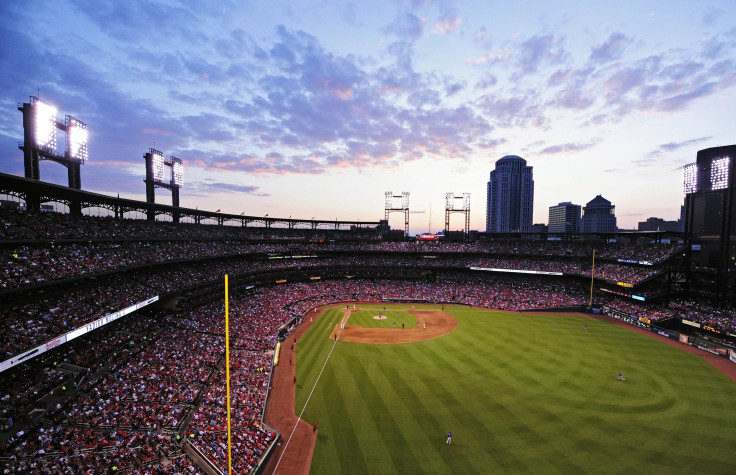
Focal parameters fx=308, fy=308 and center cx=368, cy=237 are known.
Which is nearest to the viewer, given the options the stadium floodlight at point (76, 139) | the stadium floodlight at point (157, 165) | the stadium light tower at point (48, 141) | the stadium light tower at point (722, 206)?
the stadium light tower at point (48, 141)

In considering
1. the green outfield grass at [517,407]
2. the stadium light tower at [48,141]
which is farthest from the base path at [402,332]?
the stadium light tower at [48,141]

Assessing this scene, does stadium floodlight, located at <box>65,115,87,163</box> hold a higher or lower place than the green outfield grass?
higher

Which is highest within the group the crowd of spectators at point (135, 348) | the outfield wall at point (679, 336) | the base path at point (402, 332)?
the crowd of spectators at point (135, 348)

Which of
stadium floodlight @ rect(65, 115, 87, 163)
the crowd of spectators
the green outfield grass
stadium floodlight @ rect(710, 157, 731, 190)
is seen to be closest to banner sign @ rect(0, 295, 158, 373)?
the crowd of spectators

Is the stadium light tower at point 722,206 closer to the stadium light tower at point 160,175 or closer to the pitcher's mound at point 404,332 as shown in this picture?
the pitcher's mound at point 404,332

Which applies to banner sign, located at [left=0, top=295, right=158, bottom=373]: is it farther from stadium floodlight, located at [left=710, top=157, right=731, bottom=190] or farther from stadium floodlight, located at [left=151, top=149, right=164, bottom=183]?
stadium floodlight, located at [left=710, top=157, right=731, bottom=190]

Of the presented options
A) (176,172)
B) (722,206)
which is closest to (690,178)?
(722,206)

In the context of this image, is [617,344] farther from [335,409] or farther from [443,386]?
[335,409]

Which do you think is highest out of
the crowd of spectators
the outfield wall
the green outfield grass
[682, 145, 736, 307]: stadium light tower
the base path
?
[682, 145, 736, 307]: stadium light tower
